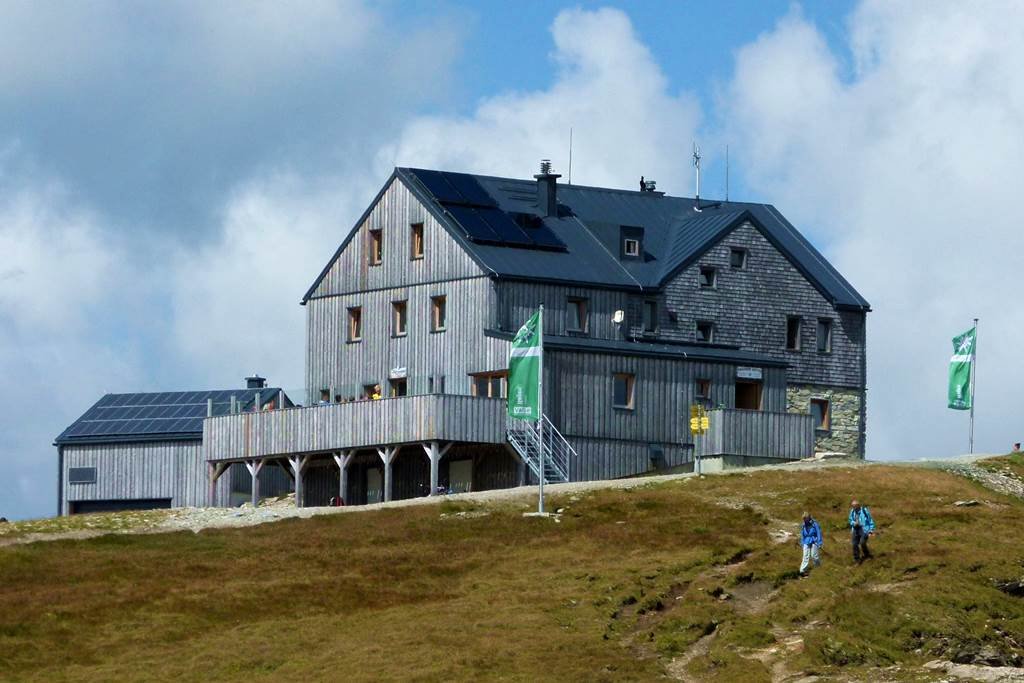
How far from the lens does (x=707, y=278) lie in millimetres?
97375

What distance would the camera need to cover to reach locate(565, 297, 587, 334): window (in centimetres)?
9375

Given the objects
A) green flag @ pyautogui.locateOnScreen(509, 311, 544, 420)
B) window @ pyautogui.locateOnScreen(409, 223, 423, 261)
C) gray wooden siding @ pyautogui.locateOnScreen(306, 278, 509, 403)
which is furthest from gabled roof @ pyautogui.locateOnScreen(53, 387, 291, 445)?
green flag @ pyautogui.locateOnScreen(509, 311, 544, 420)

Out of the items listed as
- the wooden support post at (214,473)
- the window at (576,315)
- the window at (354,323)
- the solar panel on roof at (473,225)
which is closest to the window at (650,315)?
the window at (576,315)

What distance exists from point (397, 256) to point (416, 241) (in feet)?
3.83

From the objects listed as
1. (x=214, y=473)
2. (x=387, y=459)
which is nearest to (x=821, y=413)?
(x=387, y=459)

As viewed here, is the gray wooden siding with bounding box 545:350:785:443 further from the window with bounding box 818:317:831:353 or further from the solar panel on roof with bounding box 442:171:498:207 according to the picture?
the solar panel on roof with bounding box 442:171:498:207

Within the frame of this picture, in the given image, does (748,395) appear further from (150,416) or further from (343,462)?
(150,416)

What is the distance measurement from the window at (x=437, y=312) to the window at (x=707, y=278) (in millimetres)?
10384

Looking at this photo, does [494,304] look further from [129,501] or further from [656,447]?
[129,501]

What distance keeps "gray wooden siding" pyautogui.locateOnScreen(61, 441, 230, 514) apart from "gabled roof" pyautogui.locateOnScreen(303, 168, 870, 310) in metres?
10.6

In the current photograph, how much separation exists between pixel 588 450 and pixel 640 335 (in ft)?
21.3

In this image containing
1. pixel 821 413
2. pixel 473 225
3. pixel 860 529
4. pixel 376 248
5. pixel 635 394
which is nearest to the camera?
pixel 860 529

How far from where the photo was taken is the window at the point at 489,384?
91062mm

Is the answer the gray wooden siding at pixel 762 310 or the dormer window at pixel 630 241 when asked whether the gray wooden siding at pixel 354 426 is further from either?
the dormer window at pixel 630 241
